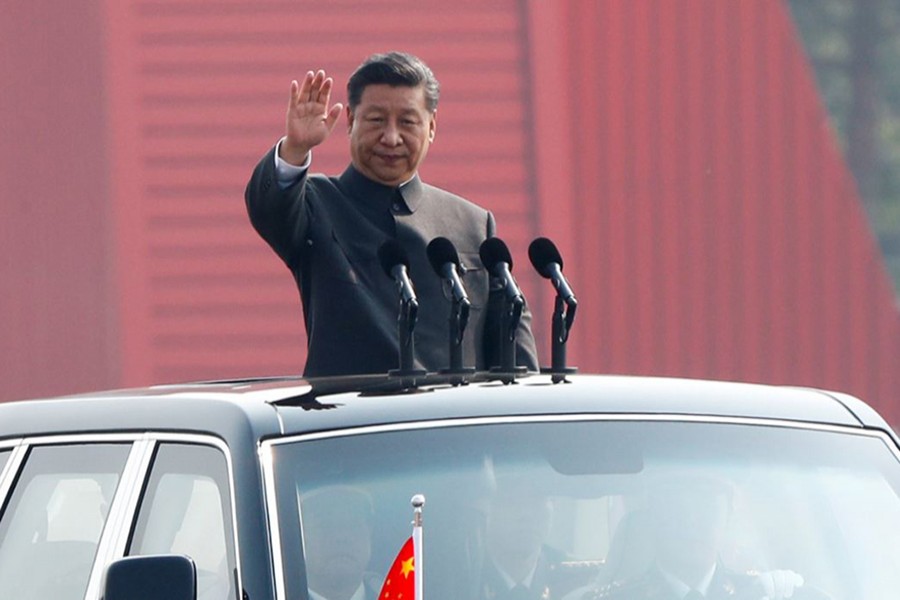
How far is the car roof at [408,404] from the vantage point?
2.79 metres

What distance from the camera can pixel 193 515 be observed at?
286cm

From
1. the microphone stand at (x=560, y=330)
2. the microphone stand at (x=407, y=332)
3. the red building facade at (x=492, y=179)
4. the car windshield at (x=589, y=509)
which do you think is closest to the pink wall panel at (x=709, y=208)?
the red building facade at (x=492, y=179)

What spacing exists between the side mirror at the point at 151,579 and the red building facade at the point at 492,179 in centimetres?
1133

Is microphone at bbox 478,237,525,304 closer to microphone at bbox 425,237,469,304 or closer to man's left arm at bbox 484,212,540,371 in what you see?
microphone at bbox 425,237,469,304

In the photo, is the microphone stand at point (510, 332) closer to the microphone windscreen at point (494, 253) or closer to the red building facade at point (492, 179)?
the microphone windscreen at point (494, 253)

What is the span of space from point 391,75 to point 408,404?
4.89 ft

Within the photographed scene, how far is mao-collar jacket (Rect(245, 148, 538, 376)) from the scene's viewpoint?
393 cm

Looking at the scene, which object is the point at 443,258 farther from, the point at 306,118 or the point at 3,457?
the point at 3,457

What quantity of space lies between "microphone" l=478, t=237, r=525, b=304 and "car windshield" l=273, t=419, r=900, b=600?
0.64 metres

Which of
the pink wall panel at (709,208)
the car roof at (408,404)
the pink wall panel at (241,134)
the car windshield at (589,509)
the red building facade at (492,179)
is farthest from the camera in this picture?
the pink wall panel at (709,208)

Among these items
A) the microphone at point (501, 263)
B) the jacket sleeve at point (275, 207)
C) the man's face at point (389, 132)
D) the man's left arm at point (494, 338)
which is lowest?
the man's left arm at point (494, 338)

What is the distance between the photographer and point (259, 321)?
14.4 m

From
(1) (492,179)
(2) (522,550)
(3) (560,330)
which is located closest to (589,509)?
(2) (522,550)

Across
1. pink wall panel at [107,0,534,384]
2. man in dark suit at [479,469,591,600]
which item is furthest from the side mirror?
pink wall panel at [107,0,534,384]
